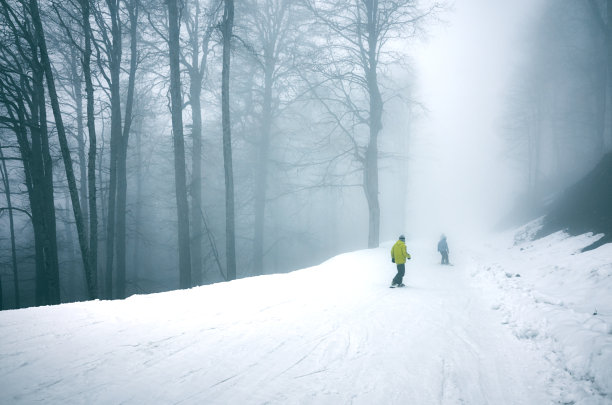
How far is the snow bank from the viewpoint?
349 cm

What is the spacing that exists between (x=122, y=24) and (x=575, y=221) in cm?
2080

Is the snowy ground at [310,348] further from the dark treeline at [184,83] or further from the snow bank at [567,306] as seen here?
the dark treeline at [184,83]

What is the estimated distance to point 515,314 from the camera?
5949mm

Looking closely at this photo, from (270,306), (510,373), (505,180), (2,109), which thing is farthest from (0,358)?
(505,180)

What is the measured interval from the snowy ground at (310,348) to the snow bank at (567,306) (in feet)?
0.09

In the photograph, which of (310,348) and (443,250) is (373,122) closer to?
(443,250)

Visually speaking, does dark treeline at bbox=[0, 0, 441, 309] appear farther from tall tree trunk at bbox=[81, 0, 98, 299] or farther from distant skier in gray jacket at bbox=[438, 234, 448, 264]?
distant skier in gray jacket at bbox=[438, 234, 448, 264]

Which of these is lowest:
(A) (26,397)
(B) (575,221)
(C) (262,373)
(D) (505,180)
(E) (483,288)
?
(E) (483,288)

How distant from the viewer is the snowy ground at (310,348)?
10.2ft

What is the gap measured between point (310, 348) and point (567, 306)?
5421mm

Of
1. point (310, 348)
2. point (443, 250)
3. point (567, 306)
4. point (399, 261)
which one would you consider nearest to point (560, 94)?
point (443, 250)

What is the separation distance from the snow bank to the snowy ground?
0.03 metres

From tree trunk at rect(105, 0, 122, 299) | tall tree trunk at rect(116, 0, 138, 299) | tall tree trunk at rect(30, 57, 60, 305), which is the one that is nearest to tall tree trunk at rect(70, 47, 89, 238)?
tree trunk at rect(105, 0, 122, 299)

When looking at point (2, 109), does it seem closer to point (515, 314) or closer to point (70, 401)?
point (70, 401)
